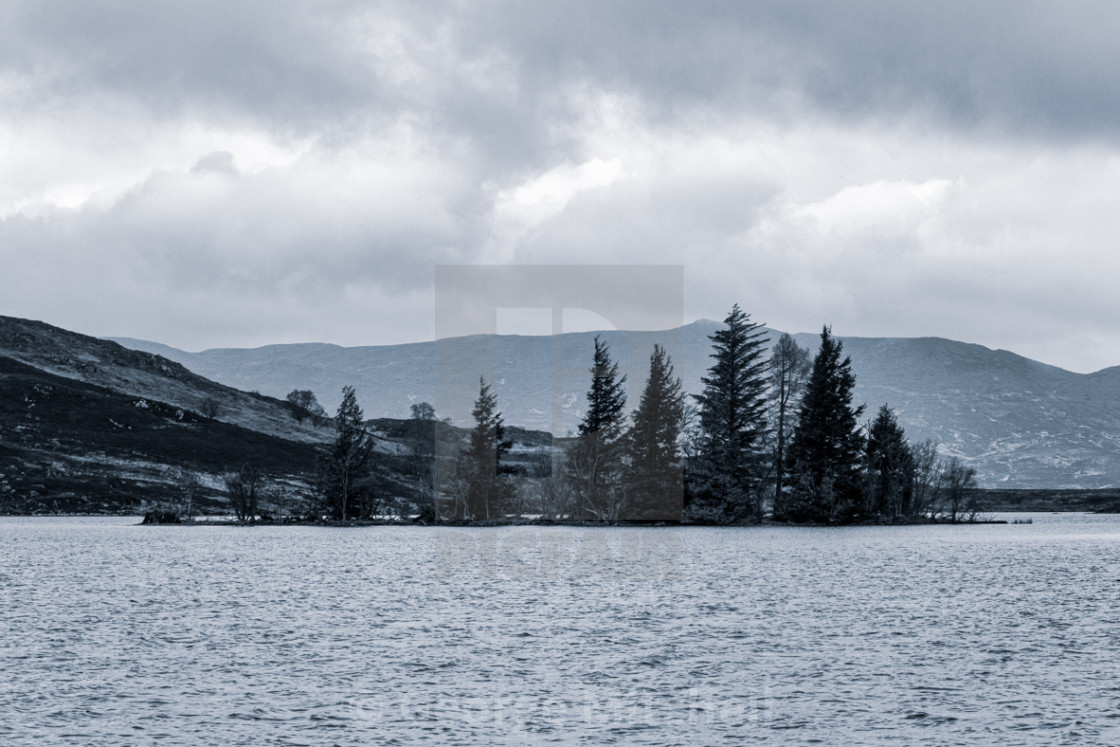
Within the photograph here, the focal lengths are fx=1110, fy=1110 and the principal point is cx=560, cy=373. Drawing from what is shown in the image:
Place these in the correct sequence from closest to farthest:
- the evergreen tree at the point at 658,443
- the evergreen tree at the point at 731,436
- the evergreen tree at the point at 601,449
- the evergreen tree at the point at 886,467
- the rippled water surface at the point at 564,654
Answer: the rippled water surface at the point at 564,654 → the evergreen tree at the point at 731,436 → the evergreen tree at the point at 658,443 → the evergreen tree at the point at 601,449 → the evergreen tree at the point at 886,467

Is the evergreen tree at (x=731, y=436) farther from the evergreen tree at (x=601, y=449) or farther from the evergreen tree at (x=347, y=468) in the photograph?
the evergreen tree at (x=347, y=468)

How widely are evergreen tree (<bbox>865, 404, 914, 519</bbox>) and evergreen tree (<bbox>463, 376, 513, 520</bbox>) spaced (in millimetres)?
50394

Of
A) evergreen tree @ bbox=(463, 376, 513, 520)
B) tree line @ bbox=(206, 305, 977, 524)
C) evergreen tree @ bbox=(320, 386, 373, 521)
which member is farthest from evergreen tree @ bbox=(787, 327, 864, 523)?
evergreen tree @ bbox=(320, 386, 373, 521)

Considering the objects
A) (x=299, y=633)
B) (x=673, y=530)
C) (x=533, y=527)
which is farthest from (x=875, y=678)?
(x=533, y=527)

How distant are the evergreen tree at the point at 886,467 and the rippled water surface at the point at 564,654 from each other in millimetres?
72117

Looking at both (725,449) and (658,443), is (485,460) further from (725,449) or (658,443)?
(725,449)

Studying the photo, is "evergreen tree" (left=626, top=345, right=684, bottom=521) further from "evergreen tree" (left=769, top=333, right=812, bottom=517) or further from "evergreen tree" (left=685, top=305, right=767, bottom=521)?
A: "evergreen tree" (left=769, top=333, right=812, bottom=517)

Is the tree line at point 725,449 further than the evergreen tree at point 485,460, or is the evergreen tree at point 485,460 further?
the evergreen tree at point 485,460

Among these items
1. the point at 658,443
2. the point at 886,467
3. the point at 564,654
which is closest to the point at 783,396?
the point at 658,443

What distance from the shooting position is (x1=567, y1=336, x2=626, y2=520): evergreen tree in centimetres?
14512

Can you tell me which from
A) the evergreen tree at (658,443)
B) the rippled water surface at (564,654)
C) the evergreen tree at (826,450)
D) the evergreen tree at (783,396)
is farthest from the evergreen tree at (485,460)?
the rippled water surface at (564,654)

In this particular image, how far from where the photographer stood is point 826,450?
467ft

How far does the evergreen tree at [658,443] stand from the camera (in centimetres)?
14138

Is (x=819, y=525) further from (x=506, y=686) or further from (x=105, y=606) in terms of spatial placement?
(x=506, y=686)
